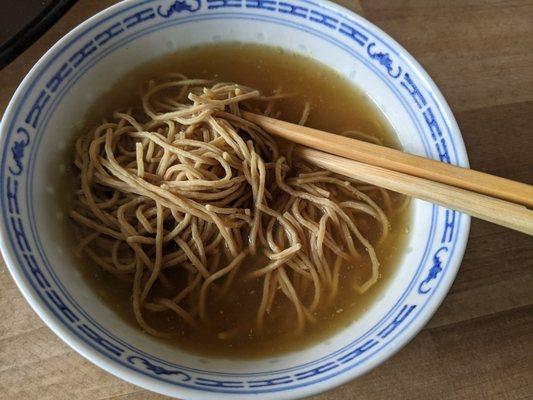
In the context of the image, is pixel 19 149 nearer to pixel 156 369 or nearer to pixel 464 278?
pixel 156 369

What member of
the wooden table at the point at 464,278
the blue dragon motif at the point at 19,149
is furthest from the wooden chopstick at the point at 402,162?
the blue dragon motif at the point at 19,149

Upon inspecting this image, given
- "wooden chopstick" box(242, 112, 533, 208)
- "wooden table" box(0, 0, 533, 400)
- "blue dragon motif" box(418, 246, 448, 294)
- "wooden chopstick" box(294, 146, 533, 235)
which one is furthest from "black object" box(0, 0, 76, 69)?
"blue dragon motif" box(418, 246, 448, 294)

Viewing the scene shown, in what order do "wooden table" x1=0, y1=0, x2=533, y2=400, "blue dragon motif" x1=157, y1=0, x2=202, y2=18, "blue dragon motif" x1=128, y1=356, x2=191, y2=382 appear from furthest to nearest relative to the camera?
1. "blue dragon motif" x1=157, y1=0, x2=202, y2=18
2. "wooden table" x1=0, y1=0, x2=533, y2=400
3. "blue dragon motif" x1=128, y1=356, x2=191, y2=382

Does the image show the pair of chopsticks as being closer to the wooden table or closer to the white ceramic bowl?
the white ceramic bowl

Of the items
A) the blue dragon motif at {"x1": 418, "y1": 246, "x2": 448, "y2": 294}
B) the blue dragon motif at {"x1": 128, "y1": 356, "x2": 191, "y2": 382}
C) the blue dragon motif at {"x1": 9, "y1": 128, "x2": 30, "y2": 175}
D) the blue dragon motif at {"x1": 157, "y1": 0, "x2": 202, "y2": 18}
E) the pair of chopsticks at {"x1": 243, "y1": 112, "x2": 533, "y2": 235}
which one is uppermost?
the blue dragon motif at {"x1": 157, "y1": 0, "x2": 202, "y2": 18}

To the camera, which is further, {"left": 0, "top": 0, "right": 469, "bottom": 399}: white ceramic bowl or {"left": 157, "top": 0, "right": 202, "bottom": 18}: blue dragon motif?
{"left": 157, "top": 0, "right": 202, "bottom": 18}: blue dragon motif

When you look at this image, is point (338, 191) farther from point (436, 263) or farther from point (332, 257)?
point (436, 263)
